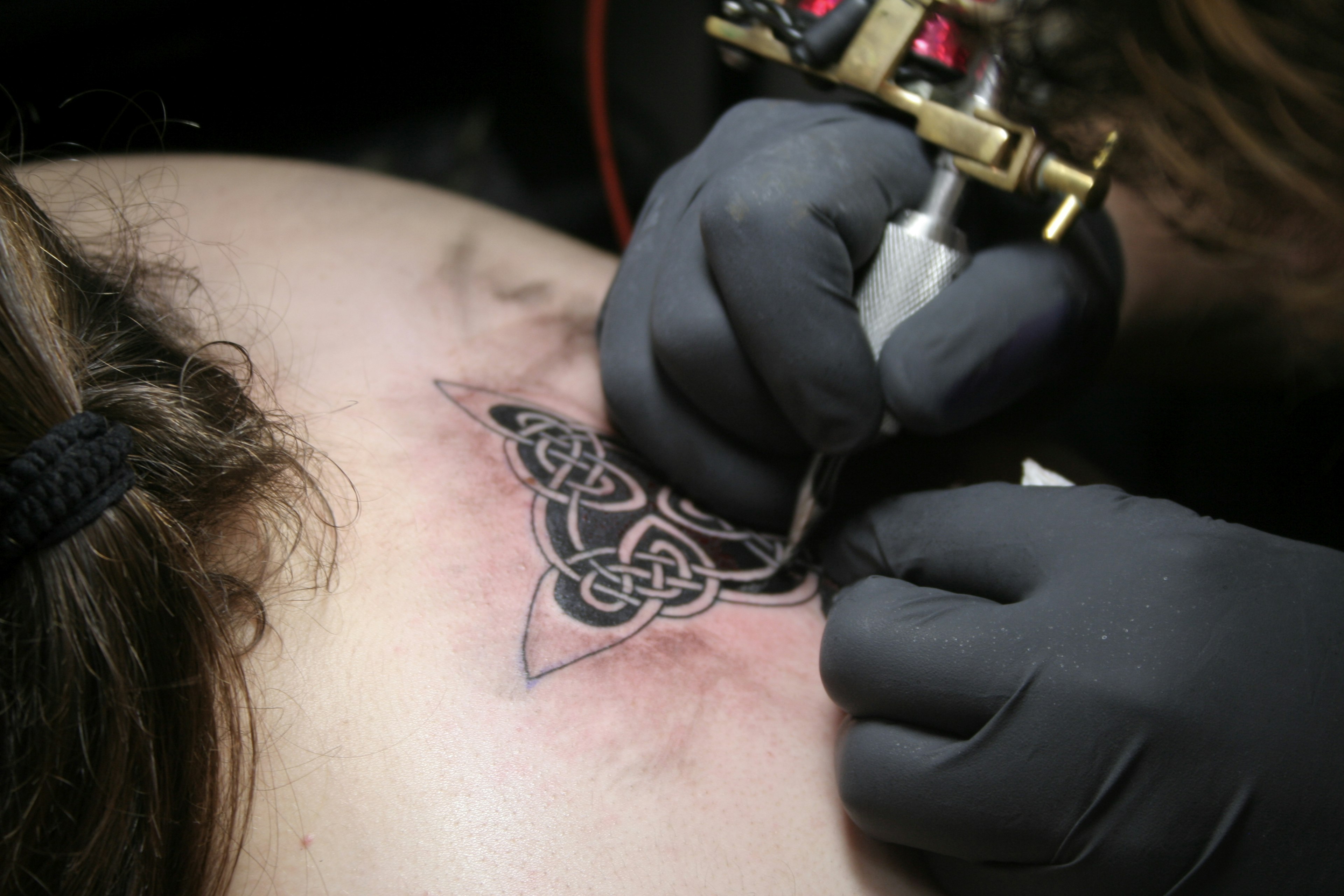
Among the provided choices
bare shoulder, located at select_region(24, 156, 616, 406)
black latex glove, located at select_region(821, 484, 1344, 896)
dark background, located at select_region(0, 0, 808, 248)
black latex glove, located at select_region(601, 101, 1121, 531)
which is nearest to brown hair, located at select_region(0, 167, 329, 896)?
bare shoulder, located at select_region(24, 156, 616, 406)

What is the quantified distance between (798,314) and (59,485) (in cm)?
67

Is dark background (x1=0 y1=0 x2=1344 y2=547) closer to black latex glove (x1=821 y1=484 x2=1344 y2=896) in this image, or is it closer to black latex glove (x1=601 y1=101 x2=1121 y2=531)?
black latex glove (x1=601 y1=101 x2=1121 y2=531)

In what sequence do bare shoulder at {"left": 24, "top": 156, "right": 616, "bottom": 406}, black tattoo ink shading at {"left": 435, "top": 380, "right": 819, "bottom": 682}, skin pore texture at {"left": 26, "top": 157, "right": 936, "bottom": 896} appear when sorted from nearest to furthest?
1. skin pore texture at {"left": 26, "top": 157, "right": 936, "bottom": 896}
2. black tattoo ink shading at {"left": 435, "top": 380, "right": 819, "bottom": 682}
3. bare shoulder at {"left": 24, "top": 156, "right": 616, "bottom": 406}

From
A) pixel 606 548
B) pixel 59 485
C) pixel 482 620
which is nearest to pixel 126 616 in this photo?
pixel 59 485

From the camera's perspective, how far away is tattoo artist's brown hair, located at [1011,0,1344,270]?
0.96m

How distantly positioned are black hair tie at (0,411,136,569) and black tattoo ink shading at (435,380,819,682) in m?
0.39

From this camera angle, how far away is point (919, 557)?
896 mm

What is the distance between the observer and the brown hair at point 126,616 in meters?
0.60

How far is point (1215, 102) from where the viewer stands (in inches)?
41.3

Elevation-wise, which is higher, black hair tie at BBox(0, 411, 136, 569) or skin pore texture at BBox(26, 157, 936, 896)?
black hair tie at BBox(0, 411, 136, 569)

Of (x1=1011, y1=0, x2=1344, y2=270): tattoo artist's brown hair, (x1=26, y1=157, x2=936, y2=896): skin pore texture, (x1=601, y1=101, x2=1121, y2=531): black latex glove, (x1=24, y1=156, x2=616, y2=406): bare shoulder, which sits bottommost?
(x1=26, y1=157, x2=936, y2=896): skin pore texture

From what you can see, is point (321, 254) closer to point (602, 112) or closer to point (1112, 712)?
point (602, 112)

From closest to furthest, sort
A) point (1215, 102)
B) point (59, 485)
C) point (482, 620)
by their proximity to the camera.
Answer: point (59, 485)
point (482, 620)
point (1215, 102)

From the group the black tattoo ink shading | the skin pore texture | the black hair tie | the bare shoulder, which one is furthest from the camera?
the bare shoulder
